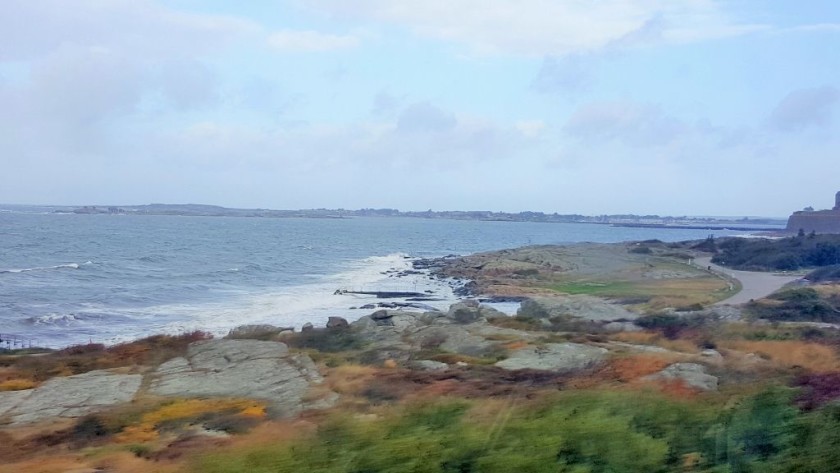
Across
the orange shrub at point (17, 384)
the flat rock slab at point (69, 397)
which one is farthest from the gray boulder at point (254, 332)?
the orange shrub at point (17, 384)

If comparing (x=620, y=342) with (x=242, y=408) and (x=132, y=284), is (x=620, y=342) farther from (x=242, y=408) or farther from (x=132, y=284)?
(x=132, y=284)

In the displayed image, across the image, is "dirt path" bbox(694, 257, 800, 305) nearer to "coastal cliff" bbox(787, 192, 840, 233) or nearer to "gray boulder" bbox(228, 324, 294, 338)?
"gray boulder" bbox(228, 324, 294, 338)

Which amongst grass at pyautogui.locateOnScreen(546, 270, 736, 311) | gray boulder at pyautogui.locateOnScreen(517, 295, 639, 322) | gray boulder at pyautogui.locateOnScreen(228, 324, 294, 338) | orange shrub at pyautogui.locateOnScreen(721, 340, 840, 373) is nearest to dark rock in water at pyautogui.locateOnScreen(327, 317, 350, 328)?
gray boulder at pyautogui.locateOnScreen(228, 324, 294, 338)

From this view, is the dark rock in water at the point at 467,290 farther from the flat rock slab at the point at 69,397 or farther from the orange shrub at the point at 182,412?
the orange shrub at the point at 182,412

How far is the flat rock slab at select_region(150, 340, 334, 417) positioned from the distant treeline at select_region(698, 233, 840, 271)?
Result: 44502 millimetres

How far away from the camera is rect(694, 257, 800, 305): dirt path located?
3647cm

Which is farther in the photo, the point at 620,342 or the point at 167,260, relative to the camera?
the point at 167,260

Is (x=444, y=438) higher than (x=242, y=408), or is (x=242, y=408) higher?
(x=444, y=438)

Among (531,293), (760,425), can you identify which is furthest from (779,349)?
(531,293)

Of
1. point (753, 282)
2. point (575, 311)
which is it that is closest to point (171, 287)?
point (575, 311)

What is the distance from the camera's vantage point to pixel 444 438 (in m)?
6.96

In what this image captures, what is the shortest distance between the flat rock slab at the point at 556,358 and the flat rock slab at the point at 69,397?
7320 millimetres

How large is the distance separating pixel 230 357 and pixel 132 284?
3694 centimetres

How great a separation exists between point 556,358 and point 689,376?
355cm
